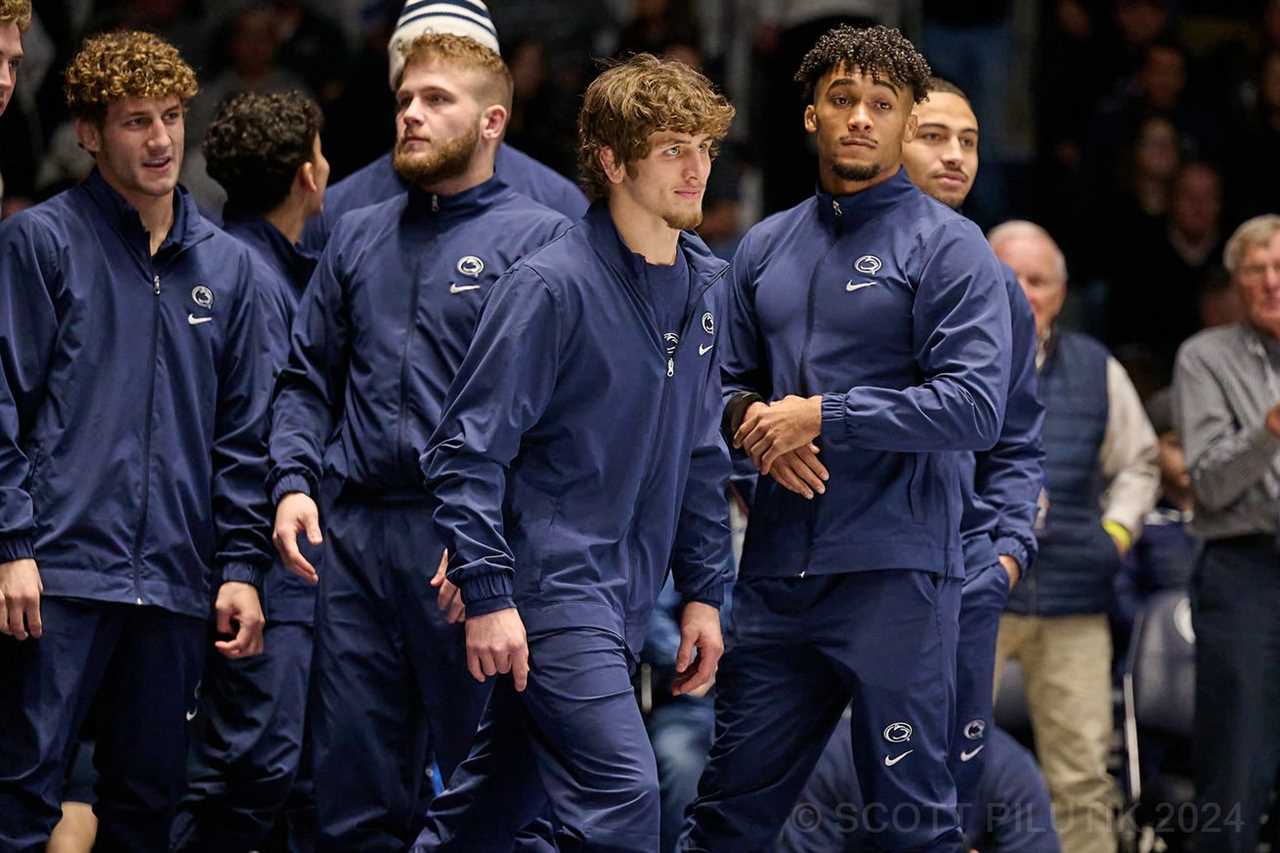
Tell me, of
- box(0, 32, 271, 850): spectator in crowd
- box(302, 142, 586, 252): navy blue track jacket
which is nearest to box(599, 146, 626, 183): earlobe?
box(0, 32, 271, 850): spectator in crowd

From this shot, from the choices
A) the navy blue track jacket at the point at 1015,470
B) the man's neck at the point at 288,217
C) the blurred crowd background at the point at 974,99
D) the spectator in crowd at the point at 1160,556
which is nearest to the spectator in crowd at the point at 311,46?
the blurred crowd background at the point at 974,99

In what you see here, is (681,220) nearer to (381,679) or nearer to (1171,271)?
(381,679)

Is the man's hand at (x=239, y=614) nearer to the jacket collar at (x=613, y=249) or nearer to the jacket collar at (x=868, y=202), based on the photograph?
the jacket collar at (x=613, y=249)

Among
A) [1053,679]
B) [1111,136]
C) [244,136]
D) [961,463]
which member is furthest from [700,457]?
[1111,136]

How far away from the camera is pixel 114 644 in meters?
5.07

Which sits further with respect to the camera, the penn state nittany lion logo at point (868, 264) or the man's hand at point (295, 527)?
the penn state nittany lion logo at point (868, 264)

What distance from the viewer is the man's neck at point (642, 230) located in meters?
4.75

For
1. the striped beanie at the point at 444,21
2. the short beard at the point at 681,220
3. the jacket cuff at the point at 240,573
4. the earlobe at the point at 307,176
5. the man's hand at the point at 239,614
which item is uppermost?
the striped beanie at the point at 444,21

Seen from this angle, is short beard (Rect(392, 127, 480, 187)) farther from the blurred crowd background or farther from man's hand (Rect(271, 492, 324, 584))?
the blurred crowd background

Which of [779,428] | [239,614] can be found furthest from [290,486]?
[779,428]

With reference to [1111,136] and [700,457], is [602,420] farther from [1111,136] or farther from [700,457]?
[1111,136]

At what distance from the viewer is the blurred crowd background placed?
9633 millimetres

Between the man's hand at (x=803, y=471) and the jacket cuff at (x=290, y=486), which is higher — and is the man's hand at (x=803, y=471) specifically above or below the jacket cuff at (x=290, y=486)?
above

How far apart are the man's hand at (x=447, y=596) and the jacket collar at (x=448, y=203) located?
942 mm
